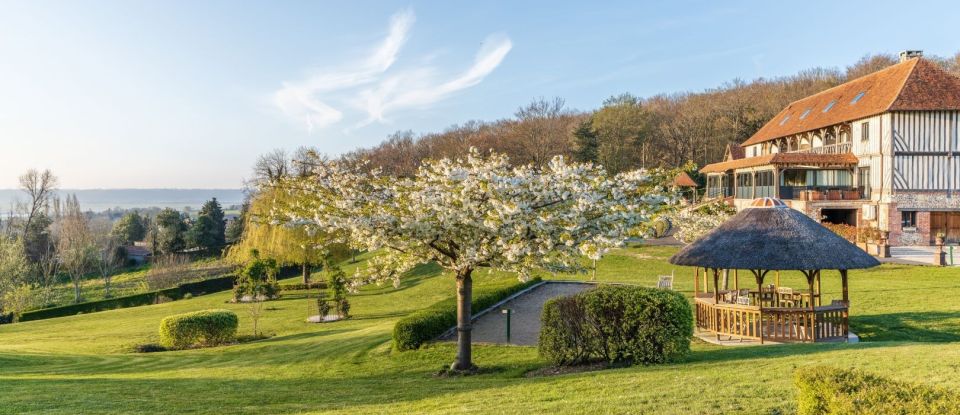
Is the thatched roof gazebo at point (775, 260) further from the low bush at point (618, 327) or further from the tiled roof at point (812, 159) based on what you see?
the tiled roof at point (812, 159)

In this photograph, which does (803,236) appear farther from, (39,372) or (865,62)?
(865,62)

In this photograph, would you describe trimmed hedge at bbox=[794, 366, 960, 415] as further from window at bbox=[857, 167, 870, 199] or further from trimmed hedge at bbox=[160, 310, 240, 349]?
window at bbox=[857, 167, 870, 199]

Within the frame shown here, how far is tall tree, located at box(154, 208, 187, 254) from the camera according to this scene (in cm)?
5806

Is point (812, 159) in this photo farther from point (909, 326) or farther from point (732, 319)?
point (732, 319)

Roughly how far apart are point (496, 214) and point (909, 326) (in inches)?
483

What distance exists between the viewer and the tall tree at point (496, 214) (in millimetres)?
9773

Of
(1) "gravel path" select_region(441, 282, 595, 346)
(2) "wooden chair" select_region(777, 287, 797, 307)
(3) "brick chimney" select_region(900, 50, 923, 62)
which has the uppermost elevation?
(3) "brick chimney" select_region(900, 50, 923, 62)

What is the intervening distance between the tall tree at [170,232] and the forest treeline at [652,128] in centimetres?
2065

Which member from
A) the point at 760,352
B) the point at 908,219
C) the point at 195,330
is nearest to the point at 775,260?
the point at 760,352

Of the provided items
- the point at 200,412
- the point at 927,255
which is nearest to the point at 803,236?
the point at 200,412

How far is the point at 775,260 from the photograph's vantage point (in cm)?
1252

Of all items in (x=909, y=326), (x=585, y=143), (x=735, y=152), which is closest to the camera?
(x=909, y=326)

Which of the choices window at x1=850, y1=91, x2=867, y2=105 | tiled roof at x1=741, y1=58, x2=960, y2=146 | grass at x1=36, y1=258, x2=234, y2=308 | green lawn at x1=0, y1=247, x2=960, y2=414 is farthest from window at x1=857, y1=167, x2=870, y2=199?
grass at x1=36, y1=258, x2=234, y2=308

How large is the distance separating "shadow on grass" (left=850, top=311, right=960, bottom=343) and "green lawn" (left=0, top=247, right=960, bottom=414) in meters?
0.04
